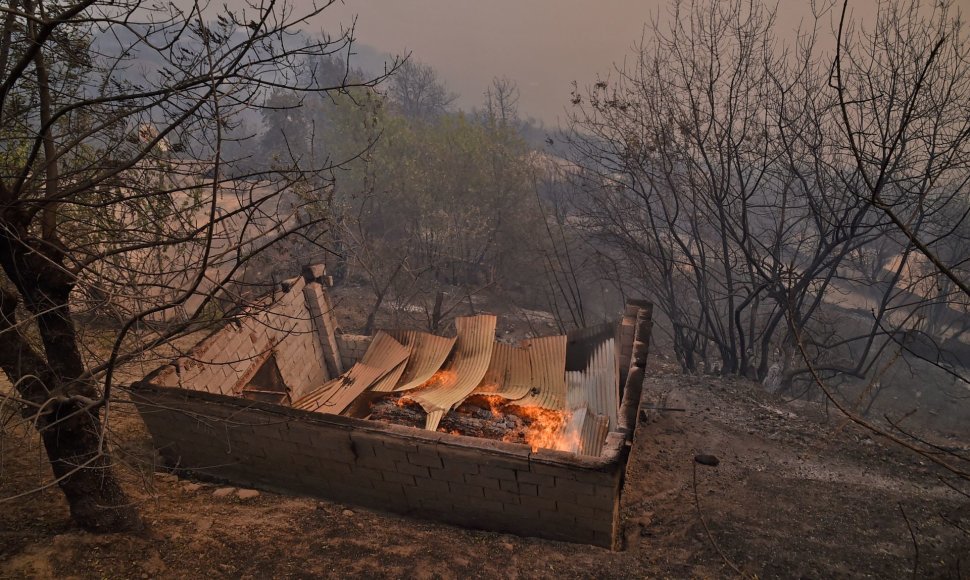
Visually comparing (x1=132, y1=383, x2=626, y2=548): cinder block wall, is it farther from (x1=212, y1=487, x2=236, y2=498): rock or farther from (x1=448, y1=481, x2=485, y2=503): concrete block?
(x1=212, y1=487, x2=236, y2=498): rock

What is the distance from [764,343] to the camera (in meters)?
12.5

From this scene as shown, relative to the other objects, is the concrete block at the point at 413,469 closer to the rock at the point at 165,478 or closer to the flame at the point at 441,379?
the flame at the point at 441,379

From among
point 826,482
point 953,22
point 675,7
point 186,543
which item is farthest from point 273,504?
point 953,22

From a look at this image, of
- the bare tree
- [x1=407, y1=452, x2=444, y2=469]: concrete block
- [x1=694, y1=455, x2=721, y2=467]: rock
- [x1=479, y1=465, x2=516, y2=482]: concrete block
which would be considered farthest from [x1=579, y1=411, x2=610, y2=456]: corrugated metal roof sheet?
the bare tree

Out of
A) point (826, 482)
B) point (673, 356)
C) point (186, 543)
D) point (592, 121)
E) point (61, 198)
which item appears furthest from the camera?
point (673, 356)

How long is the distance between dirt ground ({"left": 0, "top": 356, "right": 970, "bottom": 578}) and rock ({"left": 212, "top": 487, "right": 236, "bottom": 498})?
3.4 inches

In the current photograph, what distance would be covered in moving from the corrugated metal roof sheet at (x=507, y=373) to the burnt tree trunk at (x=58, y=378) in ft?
15.9

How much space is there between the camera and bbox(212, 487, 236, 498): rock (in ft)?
20.1

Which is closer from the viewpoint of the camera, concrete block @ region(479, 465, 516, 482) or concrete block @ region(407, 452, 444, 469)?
concrete block @ region(479, 465, 516, 482)

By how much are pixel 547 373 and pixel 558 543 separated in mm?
3295

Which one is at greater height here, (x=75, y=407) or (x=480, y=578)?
(x=75, y=407)

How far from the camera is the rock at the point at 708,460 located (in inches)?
304

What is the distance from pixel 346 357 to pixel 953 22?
13049 millimetres

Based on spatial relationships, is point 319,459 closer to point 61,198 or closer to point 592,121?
point 61,198
